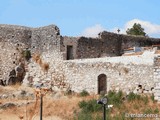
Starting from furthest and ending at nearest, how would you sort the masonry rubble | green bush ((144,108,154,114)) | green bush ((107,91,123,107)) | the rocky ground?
the masonry rubble → green bush ((107,91,123,107)) → the rocky ground → green bush ((144,108,154,114))

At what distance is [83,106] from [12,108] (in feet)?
15.3

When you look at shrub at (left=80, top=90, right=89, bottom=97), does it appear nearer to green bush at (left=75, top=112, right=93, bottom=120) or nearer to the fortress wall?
the fortress wall

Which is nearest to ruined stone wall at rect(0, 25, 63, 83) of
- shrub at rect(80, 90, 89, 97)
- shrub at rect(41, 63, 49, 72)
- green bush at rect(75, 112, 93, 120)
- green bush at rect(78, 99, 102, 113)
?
shrub at rect(41, 63, 49, 72)

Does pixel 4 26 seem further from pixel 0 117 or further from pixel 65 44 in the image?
pixel 0 117

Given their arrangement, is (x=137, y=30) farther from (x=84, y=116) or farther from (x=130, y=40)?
(x=84, y=116)

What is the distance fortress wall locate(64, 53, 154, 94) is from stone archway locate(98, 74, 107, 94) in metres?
0.23

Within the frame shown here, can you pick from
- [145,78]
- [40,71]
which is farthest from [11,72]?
[145,78]

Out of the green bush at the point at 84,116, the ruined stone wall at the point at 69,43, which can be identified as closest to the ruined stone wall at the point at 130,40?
the ruined stone wall at the point at 69,43

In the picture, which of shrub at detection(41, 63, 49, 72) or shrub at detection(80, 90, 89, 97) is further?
shrub at detection(41, 63, 49, 72)

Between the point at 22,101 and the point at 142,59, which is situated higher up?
the point at 142,59

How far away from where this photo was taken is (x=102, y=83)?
28.6 m

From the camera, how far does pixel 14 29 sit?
3478 cm

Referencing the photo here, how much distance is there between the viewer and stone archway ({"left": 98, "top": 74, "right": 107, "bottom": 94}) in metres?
28.3

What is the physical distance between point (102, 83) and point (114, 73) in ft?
5.55
